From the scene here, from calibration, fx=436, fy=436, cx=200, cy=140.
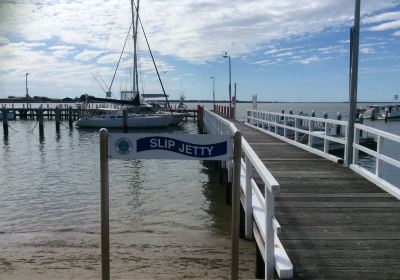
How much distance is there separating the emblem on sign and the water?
2785 millimetres

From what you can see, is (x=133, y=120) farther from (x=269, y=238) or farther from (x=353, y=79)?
(x=269, y=238)

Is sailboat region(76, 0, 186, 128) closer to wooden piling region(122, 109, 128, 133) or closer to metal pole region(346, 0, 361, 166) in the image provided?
wooden piling region(122, 109, 128, 133)

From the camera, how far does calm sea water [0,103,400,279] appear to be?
7199mm

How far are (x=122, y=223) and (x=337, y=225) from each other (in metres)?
6.04

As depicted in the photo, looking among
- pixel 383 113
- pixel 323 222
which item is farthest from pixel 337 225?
pixel 383 113

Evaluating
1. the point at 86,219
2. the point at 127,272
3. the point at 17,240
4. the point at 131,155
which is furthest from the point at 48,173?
the point at 131,155

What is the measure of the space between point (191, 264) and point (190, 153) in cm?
328

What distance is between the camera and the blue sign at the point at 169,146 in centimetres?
463

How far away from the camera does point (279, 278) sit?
4.53m

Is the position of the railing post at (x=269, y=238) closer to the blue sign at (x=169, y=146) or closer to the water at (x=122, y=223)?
the blue sign at (x=169, y=146)

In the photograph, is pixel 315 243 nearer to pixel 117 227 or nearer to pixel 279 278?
pixel 279 278

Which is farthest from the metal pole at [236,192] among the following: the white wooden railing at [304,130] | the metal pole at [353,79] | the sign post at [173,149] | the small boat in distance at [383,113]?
the small boat in distance at [383,113]

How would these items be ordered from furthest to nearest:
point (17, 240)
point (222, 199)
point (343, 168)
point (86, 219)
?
point (222, 199), point (86, 219), point (343, 168), point (17, 240)

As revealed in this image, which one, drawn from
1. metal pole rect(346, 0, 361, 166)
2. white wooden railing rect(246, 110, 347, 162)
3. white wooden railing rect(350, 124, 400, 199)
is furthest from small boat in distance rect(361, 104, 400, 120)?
white wooden railing rect(350, 124, 400, 199)
